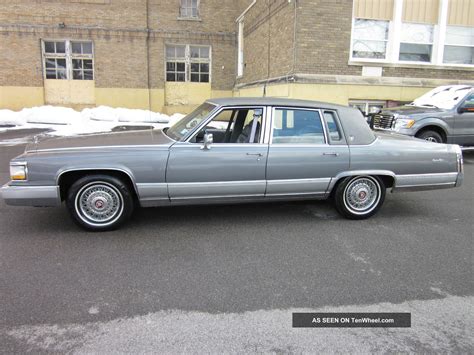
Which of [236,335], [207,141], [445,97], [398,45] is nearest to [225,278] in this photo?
[236,335]

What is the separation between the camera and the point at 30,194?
4.50m

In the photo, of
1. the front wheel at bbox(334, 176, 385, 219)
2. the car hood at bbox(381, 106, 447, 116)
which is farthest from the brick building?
the front wheel at bbox(334, 176, 385, 219)

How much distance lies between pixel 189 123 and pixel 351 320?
2.99 m

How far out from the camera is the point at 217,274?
3789 mm

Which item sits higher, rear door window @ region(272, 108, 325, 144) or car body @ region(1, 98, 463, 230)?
rear door window @ region(272, 108, 325, 144)

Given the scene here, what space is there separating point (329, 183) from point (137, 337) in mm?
3174

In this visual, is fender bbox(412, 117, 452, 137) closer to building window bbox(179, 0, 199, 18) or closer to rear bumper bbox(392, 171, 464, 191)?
rear bumper bbox(392, 171, 464, 191)

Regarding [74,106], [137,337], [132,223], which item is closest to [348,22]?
[132,223]

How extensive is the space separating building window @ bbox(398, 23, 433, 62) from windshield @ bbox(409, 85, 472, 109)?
9.26 feet

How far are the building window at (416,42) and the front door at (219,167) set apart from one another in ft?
33.8

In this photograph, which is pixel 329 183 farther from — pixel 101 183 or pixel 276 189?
pixel 101 183

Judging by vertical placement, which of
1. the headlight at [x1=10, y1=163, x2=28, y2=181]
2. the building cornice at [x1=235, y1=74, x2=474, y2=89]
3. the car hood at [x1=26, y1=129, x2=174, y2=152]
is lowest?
the headlight at [x1=10, y1=163, x2=28, y2=181]

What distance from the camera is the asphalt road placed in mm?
2877

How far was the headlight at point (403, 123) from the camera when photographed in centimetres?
945
